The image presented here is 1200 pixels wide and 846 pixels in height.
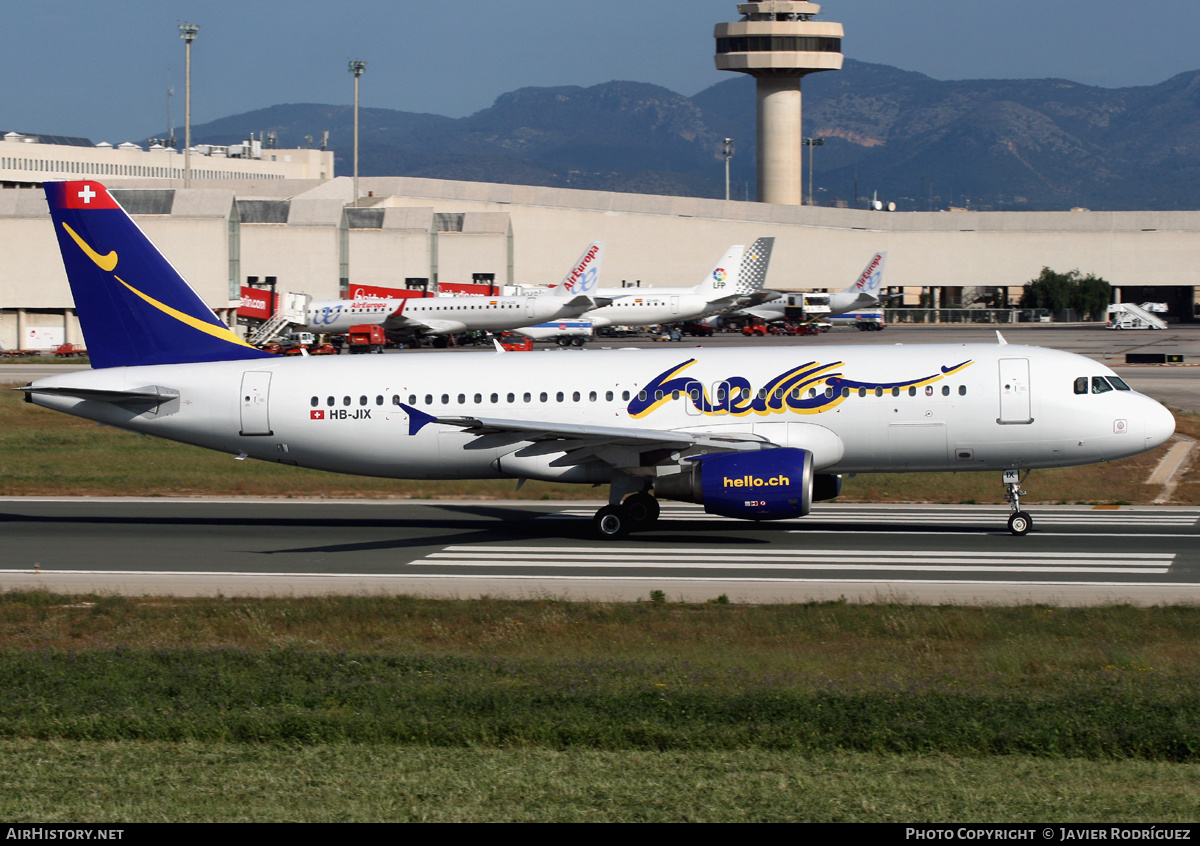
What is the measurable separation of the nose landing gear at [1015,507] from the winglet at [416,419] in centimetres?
1300

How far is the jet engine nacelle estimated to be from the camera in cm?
2595

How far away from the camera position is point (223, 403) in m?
29.5

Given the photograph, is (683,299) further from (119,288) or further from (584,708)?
(584,708)

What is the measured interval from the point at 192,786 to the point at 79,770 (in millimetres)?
1381

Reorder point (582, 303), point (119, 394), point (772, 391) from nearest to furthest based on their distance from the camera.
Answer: point (772, 391), point (119, 394), point (582, 303)

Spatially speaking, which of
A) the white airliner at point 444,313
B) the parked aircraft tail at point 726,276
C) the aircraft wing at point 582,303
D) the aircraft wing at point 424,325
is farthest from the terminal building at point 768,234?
the parked aircraft tail at point 726,276

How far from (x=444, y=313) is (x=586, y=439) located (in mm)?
77156

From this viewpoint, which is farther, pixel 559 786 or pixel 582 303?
pixel 582 303

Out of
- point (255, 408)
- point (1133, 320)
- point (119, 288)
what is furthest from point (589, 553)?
point (1133, 320)

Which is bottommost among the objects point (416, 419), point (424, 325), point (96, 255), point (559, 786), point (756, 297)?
point (559, 786)

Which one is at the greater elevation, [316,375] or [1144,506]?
[316,375]

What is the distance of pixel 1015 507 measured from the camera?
28562mm
